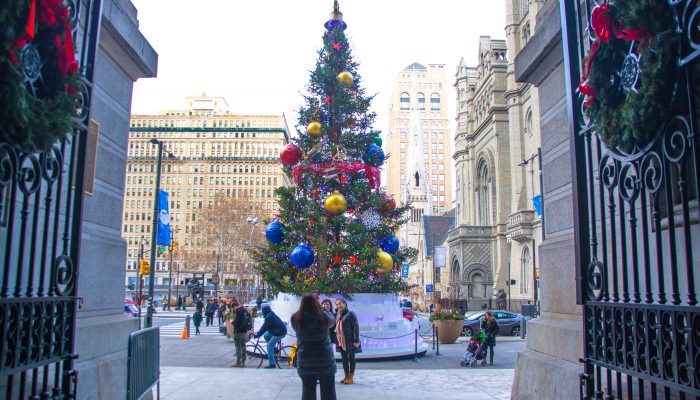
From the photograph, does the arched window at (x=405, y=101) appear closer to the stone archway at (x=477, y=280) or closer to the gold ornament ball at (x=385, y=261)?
the stone archway at (x=477, y=280)

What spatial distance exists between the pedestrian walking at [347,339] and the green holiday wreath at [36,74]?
8.19m

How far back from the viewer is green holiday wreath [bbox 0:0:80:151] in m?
3.33

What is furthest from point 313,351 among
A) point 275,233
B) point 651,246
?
point 275,233

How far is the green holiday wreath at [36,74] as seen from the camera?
10.9 ft

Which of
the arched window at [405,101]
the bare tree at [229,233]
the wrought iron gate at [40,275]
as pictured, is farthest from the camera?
the arched window at [405,101]

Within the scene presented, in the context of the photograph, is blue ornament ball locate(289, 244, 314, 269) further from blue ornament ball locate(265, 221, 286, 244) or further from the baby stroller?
the baby stroller

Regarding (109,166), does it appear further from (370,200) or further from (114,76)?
(370,200)

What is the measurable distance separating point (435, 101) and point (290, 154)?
156m

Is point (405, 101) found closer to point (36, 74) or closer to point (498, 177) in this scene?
point (498, 177)

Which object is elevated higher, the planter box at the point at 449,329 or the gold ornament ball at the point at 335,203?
the gold ornament ball at the point at 335,203

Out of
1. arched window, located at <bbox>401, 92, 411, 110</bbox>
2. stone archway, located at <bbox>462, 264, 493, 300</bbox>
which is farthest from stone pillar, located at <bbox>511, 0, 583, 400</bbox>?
arched window, located at <bbox>401, 92, 411, 110</bbox>

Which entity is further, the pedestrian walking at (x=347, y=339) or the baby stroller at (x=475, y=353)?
the baby stroller at (x=475, y=353)

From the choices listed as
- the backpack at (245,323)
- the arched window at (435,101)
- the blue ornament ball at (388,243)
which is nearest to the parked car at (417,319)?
the blue ornament ball at (388,243)

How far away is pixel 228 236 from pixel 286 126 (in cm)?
6063
